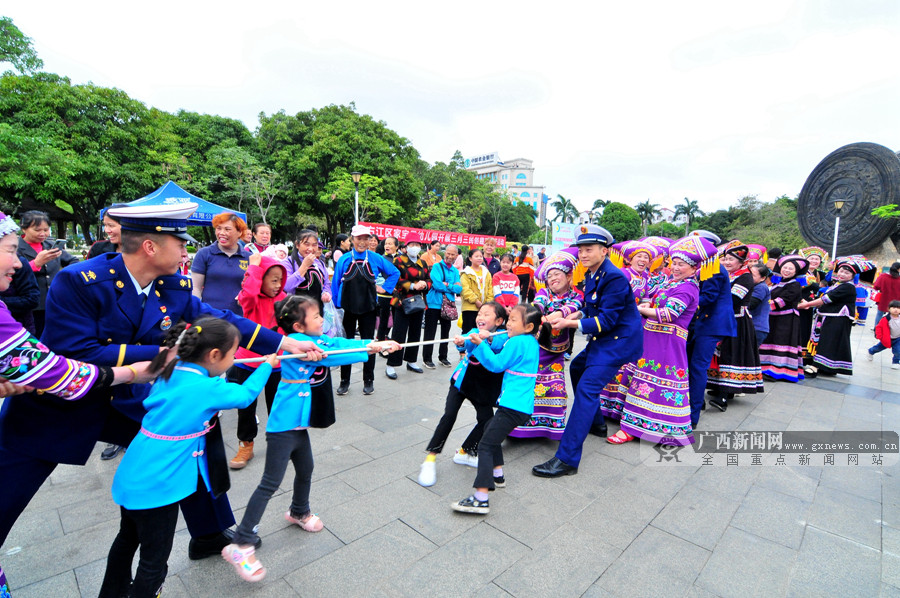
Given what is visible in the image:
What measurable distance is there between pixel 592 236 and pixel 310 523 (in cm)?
297

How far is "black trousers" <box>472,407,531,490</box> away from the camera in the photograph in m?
2.90

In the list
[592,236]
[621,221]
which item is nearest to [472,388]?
[592,236]

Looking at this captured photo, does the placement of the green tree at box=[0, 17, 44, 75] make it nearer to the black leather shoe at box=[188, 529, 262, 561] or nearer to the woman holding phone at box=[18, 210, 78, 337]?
the woman holding phone at box=[18, 210, 78, 337]

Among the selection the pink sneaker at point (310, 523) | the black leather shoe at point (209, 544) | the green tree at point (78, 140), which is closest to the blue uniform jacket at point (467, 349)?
the pink sneaker at point (310, 523)

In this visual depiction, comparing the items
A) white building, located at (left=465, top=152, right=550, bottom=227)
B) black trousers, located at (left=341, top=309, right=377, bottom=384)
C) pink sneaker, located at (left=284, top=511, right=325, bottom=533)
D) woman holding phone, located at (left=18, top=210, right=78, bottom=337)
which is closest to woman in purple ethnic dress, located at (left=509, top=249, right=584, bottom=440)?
pink sneaker, located at (left=284, top=511, right=325, bottom=533)

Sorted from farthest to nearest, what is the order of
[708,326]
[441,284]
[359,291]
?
[441,284] < [359,291] < [708,326]

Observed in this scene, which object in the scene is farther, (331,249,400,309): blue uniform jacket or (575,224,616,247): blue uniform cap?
(331,249,400,309): blue uniform jacket

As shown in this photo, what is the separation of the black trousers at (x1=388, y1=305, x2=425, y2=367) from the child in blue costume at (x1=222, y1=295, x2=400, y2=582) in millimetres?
3454

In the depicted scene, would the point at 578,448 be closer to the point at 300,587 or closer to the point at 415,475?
the point at 415,475

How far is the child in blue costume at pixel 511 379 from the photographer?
9.76 feet

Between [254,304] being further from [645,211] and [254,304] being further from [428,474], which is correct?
[645,211]

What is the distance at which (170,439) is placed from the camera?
1.85 metres

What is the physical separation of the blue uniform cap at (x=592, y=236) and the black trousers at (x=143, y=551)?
3.27 m

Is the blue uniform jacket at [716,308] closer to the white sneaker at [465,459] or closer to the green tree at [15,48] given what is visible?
the white sneaker at [465,459]
